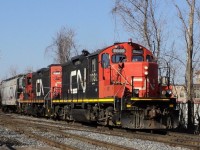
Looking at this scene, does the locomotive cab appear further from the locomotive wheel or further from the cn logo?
the cn logo

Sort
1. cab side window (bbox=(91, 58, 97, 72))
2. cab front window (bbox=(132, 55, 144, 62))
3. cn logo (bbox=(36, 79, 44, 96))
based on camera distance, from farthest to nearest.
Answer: cn logo (bbox=(36, 79, 44, 96)), cab side window (bbox=(91, 58, 97, 72)), cab front window (bbox=(132, 55, 144, 62))

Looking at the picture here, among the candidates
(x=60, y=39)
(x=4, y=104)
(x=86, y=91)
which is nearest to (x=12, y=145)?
(x=86, y=91)

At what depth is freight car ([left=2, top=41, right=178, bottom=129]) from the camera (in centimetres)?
1577

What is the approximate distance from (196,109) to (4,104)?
31.4 metres

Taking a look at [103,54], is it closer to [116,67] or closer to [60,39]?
[116,67]

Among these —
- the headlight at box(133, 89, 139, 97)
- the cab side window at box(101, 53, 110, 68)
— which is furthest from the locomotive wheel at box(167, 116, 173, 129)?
the cab side window at box(101, 53, 110, 68)

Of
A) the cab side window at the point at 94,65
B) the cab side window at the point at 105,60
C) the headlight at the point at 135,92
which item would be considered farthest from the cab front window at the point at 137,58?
the cab side window at the point at 94,65

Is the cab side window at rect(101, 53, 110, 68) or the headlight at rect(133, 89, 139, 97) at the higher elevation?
the cab side window at rect(101, 53, 110, 68)

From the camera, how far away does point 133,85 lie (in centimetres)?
1648

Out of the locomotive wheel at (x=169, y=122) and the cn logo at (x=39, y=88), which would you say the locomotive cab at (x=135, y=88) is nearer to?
the locomotive wheel at (x=169, y=122)

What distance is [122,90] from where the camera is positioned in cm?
1630

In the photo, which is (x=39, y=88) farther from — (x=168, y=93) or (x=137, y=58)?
(x=168, y=93)

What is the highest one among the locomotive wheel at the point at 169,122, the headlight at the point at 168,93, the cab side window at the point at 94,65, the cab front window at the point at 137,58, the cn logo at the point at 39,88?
the cab front window at the point at 137,58

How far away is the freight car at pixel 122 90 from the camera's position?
15773mm
